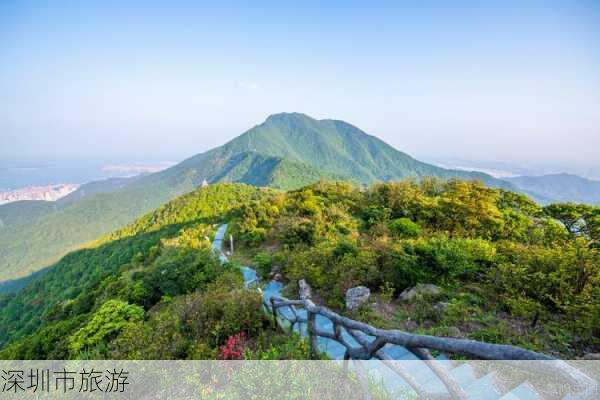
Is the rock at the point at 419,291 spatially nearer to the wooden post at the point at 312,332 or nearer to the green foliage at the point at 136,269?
the wooden post at the point at 312,332

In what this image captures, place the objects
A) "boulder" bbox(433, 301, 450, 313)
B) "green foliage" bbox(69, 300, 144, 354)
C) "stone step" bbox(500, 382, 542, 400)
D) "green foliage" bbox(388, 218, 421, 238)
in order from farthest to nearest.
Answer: "green foliage" bbox(388, 218, 421, 238) < "green foliage" bbox(69, 300, 144, 354) < "boulder" bbox(433, 301, 450, 313) < "stone step" bbox(500, 382, 542, 400)

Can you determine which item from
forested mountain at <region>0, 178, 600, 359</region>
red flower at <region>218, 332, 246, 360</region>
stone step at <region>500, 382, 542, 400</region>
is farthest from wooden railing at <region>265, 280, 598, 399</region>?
red flower at <region>218, 332, 246, 360</region>

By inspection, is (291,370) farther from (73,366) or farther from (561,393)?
(73,366)

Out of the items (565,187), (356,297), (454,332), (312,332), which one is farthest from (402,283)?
(565,187)

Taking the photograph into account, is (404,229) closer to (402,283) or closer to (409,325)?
(402,283)

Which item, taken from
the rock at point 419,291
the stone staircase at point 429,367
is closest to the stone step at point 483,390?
the stone staircase at point 429,367

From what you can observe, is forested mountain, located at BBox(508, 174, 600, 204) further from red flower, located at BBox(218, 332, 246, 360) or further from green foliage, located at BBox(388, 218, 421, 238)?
red flower, located at BBox(218, 332, 246, 360)

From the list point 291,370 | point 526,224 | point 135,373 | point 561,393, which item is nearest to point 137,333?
point 135,373
